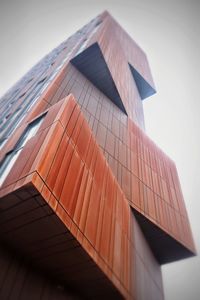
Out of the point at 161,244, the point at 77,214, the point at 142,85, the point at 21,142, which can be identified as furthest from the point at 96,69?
the point at 77,214

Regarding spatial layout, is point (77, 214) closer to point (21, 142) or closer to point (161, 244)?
point (21, 142)

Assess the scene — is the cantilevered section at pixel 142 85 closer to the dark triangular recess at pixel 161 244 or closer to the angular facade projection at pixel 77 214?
the angular facade projection at pixel 77 214

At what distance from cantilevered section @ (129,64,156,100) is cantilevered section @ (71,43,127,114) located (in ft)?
34.2

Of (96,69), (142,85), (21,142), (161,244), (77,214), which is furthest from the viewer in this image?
(142,85)

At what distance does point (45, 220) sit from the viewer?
573 centimetres

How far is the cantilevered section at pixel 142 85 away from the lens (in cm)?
2892

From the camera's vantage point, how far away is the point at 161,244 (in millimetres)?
14414

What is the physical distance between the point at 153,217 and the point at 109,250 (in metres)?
5.66

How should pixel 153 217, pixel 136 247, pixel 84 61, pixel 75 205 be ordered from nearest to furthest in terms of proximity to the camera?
pixel 75 205
pixel 136 247
pixel 153 217
pixel 84 61

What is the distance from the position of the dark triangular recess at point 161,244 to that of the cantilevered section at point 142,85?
2000cm

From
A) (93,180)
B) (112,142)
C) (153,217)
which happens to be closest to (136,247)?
(153,217)

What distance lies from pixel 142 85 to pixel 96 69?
522 inches

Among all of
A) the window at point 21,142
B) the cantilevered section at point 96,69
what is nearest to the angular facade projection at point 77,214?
the window at point 21,142

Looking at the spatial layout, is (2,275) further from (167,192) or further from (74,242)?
Answer: (167,192)
